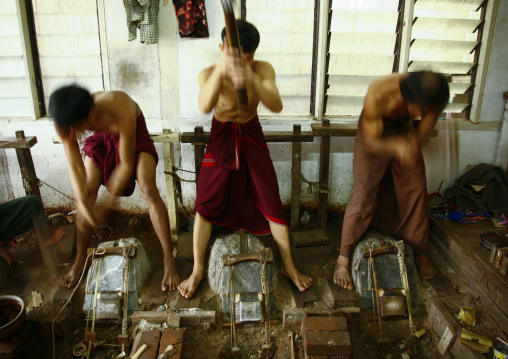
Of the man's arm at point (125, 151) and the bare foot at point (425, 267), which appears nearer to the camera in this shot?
the man's arm at point (125, 151)

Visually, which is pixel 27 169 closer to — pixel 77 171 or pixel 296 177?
pixel 77 171

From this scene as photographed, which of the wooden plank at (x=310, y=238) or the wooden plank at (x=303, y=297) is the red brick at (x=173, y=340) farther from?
the wooden plank at (x=310, y=238)

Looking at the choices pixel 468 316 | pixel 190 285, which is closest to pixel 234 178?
pixel 190 285

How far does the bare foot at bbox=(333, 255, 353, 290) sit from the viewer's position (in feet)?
10.7

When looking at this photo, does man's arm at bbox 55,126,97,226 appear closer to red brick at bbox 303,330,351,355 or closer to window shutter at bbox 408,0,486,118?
red brick at bbox 303,330,351,355

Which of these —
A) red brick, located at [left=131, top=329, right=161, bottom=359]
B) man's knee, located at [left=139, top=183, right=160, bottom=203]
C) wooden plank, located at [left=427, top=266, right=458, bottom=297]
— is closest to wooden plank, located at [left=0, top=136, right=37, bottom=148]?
man's knee, located at [left=139, top=183, right=160, bottom=203]

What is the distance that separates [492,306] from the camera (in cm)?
301

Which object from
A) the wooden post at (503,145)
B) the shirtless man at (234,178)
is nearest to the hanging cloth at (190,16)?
the shirtless man at (234,178)

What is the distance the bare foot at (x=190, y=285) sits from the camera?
10.3 ft

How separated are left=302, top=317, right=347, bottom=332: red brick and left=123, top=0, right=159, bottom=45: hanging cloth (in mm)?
2978

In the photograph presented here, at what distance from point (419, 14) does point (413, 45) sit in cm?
32

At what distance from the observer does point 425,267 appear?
11.2 ft

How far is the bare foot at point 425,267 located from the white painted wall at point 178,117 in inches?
37.5

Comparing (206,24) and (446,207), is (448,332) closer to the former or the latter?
(446,207)
